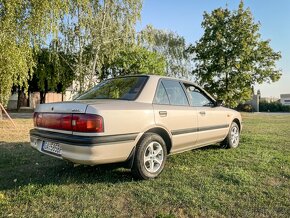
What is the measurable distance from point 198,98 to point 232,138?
1850mm

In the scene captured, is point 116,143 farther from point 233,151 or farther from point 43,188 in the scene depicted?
point 233,151

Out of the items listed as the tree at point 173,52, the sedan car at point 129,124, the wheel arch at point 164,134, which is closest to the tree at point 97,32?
the sedan car at point 129,124

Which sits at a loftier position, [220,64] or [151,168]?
[220,64]

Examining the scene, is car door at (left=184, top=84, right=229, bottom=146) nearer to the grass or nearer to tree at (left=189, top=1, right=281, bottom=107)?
the grass

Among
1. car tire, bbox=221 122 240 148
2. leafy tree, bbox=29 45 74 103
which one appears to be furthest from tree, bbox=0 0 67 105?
leafy tree, bbox=29 45 74 103

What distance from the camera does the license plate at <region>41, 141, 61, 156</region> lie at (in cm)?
426

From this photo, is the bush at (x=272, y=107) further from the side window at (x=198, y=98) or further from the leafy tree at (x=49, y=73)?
the side window at (x=198, y=98)

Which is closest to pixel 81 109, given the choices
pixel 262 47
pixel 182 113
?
pixel 182 113

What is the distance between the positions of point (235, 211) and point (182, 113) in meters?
2.13

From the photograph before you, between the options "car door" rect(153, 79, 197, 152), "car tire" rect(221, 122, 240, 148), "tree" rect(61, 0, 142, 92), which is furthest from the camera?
"tree" rect(61, 0, 142, 92)

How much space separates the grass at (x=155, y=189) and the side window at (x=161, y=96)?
1.19 metres

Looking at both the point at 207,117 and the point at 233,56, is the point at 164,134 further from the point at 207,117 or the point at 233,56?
the point at 233,56

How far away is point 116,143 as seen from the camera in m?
4.11

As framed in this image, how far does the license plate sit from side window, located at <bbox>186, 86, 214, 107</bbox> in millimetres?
2660
